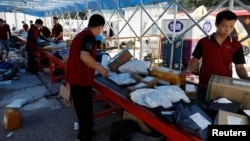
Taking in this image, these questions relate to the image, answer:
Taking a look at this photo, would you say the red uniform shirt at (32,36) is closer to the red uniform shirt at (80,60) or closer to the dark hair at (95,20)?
the red uniform shirt at (80,60)

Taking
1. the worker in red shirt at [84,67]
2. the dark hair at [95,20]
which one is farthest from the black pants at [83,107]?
the dark hair at [95,20]

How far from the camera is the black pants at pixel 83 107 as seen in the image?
8.56 ft

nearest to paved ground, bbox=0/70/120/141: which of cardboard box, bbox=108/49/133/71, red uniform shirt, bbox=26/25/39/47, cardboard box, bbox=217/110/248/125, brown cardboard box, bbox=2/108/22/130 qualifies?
brown cardboard box, bbox=2/108/22/130

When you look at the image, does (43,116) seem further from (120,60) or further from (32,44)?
(32,44)

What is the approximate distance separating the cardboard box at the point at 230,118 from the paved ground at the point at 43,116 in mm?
1866

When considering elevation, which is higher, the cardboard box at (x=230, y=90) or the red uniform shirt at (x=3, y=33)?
the red uniform shirt at (x=3, y=33)

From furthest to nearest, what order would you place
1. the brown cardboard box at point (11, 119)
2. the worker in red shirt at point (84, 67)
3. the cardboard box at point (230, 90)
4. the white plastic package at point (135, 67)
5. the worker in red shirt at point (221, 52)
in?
the brown cardboard box at point (11, 119) < the white plastic package at point (135, 67) < the worker in red shirt at point (84, 67) < the worker in red shirt at point (221, 52) < the cardboard box at point (230, 90)

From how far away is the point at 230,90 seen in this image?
1.86 metres

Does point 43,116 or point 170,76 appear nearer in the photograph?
point 170,76

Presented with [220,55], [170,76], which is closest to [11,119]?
[170,76]

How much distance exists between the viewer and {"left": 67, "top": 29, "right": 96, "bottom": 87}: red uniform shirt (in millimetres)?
2406

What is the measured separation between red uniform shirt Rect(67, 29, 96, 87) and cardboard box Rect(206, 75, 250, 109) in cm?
128

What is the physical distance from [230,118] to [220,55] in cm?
93

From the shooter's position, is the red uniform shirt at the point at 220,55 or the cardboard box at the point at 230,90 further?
the red uniform shirt at the point at 220,55
